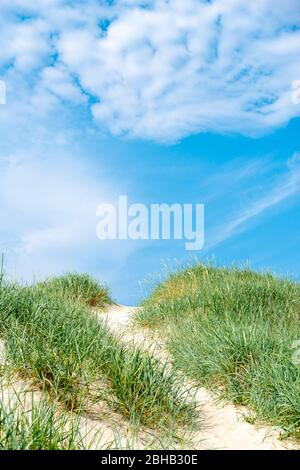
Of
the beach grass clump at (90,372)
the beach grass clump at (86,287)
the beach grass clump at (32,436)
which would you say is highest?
the beach grass clump at (86,287)

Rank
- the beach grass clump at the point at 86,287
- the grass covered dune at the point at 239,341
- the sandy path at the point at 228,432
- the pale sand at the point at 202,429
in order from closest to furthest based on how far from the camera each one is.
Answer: the pale sand at the point at 202,429, the sandy path at the point at 228,432, the grass covered dune at the point at 239,341, the beach grass clump at the point at 86,287

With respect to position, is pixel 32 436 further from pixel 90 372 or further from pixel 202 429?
pixel 202 429

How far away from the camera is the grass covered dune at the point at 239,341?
4.20m

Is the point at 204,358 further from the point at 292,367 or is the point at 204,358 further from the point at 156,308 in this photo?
the point at 156,308

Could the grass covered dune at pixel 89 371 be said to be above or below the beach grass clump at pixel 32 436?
above

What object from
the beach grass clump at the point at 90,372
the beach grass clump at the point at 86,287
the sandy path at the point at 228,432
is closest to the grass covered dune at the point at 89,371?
the beach grass clump at the point at 90,372

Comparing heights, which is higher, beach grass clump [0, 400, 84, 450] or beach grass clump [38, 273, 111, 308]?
beach grass clump [38, 273, 111, 308]

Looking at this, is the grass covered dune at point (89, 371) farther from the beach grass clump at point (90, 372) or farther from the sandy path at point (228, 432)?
the sandy path at point (228, 432)

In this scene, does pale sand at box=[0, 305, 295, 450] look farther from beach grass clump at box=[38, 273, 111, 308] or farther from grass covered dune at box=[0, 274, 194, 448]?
beach grass clump at box=[38, 273, 111, 308]

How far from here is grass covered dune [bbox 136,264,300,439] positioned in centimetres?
420

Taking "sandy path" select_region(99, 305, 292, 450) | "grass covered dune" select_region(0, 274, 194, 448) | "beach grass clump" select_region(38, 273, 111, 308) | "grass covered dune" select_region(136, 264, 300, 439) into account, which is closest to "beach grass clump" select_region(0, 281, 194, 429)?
"grass covered dune" select_region(0, 274, 194, 448)

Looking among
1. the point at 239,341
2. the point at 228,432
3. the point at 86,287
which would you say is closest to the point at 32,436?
the point at 228,432

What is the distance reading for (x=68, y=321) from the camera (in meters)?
4.77

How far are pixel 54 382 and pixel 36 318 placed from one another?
46.9 inches
